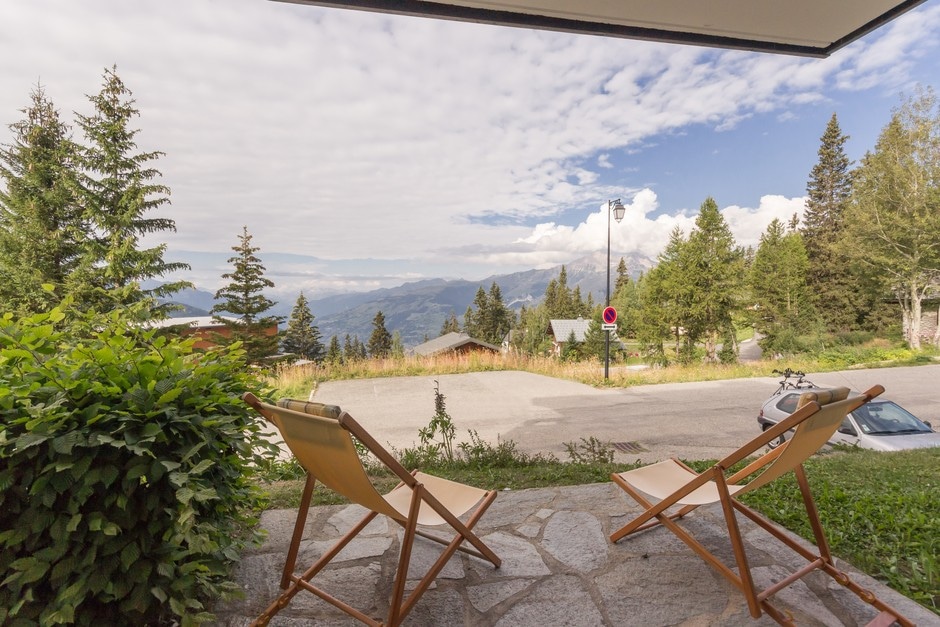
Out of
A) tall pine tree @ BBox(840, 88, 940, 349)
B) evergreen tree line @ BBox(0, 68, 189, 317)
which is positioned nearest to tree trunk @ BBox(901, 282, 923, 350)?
tall pine tree @ BBox(840, 88, 940, 349)

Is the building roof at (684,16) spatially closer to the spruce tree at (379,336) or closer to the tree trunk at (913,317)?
the tree trunk at (913,317)

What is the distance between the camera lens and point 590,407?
376 inches

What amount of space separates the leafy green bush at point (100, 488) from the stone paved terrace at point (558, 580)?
0.40 meters

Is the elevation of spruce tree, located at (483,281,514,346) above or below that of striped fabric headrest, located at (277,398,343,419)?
below

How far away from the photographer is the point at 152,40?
9.61 metres

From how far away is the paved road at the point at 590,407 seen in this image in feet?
22.7

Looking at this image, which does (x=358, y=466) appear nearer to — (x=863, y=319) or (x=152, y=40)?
(x=152, y=40)

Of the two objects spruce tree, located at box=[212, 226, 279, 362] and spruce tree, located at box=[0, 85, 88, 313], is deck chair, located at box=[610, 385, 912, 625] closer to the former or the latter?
spruce tree, located at box=[0, 85, 88, 313]

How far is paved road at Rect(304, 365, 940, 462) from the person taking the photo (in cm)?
691

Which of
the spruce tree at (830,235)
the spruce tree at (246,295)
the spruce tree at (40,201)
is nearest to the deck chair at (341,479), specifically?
the spruce tree at (40,201)

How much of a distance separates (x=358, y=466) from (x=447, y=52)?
6.40 meters

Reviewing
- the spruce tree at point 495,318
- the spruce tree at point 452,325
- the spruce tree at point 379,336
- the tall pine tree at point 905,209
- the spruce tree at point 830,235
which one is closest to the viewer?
the tall pine tree at point 905,209

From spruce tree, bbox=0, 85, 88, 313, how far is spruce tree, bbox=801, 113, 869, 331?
2912 centimetres

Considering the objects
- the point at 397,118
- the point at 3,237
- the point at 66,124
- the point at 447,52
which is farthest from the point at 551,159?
the point at 3,237
